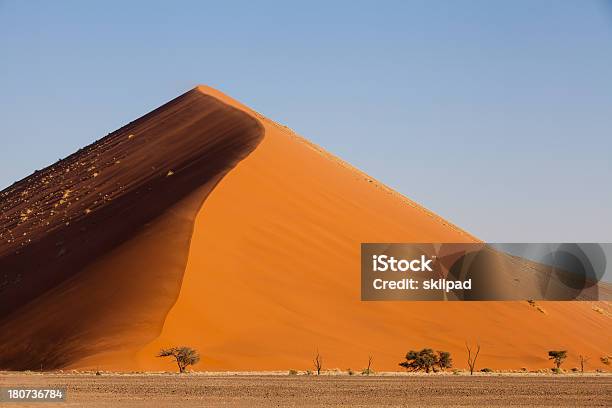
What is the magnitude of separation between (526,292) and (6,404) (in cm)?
3560

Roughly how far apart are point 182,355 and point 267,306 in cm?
667

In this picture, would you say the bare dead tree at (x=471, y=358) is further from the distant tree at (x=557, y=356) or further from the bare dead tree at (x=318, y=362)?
the bare dead tree at (x=318, y=362)

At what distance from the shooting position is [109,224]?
5734 cm

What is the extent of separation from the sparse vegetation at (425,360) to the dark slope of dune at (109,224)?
9.75m

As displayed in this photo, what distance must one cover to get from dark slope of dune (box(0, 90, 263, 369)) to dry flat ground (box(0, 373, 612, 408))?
574 centimetres

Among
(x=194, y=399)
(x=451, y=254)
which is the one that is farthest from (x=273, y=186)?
(x=194, y=399)

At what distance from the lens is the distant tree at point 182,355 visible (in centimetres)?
4281

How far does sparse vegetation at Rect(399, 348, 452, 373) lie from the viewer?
154 ft

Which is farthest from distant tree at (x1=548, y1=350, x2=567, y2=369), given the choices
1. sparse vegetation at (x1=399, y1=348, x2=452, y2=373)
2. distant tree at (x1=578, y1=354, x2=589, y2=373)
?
sparse vegetation at (x1=399, y1=348, x2=452, y2=373)

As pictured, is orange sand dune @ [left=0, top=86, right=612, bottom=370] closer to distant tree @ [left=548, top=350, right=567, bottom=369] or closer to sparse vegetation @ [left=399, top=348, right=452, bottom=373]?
distant tree @ [left=548, top=350, right=567, bottom=369]

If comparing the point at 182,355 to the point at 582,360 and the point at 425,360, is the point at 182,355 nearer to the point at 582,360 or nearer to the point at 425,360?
the point at 425,360

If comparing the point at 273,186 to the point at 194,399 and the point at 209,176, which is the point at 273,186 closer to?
the point at 209,176

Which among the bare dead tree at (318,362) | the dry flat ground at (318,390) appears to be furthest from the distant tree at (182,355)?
the bare dead tree at (318,362)

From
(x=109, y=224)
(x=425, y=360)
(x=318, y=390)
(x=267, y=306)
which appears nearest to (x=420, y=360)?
(x=425, y=360)
